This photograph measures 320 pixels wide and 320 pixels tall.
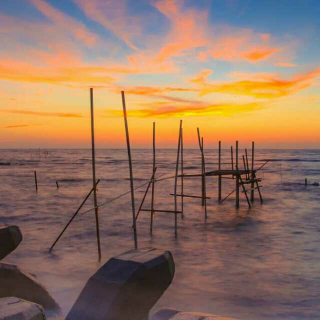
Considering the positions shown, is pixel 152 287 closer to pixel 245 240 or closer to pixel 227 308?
pixel 227 308

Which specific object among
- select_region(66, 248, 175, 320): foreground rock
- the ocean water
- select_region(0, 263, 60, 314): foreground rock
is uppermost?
select_region(66, 248, 175, 320): foreground rock

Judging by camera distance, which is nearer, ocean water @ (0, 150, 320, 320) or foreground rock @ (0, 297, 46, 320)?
foreground rock @ (0, 297, 46, 320)

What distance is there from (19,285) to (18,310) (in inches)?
71.0

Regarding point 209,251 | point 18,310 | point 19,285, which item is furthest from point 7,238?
point 209,251

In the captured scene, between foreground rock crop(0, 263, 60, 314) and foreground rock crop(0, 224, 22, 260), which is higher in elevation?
foreground rock crop(0, 224, 22, 260)

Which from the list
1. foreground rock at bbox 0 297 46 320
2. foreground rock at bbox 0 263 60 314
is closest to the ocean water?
foreground rock at bbox 0 263 60 314

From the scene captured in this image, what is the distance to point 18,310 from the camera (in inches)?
124

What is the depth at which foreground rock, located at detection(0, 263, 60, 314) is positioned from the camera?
4.70 metres

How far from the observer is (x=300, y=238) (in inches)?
476

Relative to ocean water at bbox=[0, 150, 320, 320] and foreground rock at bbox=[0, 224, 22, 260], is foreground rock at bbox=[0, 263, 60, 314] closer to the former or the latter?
foreground rock at bbox=[0, 224, 22, 260]

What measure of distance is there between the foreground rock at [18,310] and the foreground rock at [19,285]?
1.48m

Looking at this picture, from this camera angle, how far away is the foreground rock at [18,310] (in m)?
3.08

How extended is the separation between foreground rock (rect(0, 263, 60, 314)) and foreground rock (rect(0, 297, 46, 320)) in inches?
58.2

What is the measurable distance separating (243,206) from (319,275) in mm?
10825
